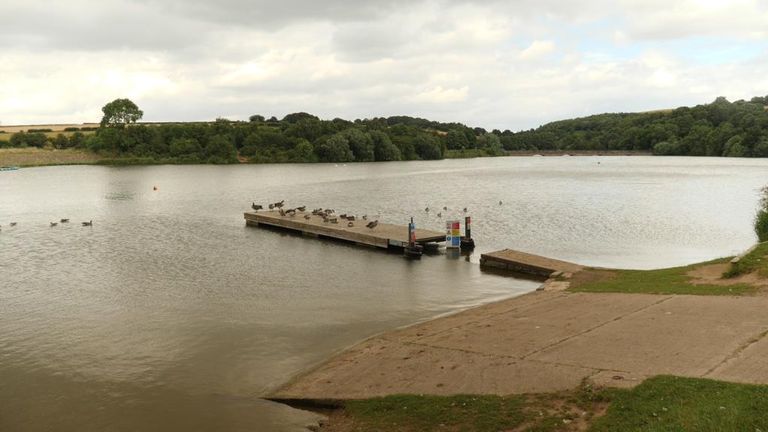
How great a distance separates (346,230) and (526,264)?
49.5 ft

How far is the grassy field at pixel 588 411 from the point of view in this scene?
9719 millimetres

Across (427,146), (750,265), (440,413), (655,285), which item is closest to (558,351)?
(440,413)

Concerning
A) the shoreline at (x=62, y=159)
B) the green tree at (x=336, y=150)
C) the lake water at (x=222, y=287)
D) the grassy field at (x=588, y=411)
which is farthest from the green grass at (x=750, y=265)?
the shoreline at (x=62, y=159)

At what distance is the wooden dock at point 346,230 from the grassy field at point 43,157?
133909mm

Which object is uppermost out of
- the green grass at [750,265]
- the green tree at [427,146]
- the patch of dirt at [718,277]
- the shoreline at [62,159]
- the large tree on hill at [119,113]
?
the large tree on hill at [119,113]

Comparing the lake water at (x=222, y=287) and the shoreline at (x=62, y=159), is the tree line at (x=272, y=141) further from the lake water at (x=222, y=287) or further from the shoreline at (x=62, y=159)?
the lake water at (x=222, y=287)

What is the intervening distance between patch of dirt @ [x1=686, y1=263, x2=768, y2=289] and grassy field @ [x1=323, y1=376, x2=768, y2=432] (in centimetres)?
1027

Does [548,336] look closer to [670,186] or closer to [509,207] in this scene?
[509,207]

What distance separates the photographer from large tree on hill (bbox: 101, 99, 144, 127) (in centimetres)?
16925

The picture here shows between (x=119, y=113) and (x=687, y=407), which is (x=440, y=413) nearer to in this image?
(x=687, y=407)

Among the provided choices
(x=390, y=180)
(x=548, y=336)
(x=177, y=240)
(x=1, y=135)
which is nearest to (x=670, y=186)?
(x=390, y=180)

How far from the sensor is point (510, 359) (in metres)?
14.6

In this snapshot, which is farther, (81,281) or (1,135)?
(1,135)

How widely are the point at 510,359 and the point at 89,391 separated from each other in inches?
443
